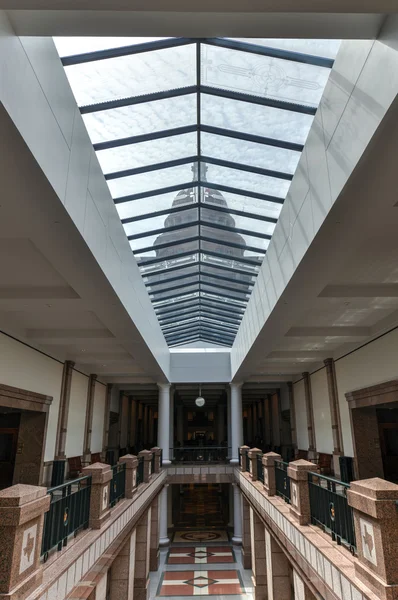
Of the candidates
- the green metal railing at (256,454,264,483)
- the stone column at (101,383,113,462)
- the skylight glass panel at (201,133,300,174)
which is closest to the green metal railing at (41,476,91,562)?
the skylight glass panel at (201,133,300,174)

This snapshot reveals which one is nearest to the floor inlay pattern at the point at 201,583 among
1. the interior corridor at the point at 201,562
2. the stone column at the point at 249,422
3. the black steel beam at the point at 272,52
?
the interior corridor at the point at 201,562

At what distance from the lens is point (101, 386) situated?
17.2 metres

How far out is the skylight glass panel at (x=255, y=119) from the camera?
15.5 ft

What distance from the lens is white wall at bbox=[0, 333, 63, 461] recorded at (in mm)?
8875

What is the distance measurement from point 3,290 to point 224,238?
4.23 meters

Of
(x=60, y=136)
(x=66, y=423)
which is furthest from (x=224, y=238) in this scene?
(x=66, y=423)

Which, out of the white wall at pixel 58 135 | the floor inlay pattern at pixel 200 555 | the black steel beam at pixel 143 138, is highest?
the black steel beam at pixel 143 138

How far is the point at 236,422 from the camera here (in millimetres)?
16812

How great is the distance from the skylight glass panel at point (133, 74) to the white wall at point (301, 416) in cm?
1379

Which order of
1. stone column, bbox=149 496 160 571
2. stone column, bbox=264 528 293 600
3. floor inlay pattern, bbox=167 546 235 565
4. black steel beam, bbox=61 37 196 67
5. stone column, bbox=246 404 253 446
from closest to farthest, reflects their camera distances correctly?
black steel beam, bbox=61 37 196 67 → stone column, bbox=264 528 293 600 → stone column, bbox=149 496 160 571 → floor inlay pattern, bbox=167 546 235 565 → stone column, bbox=246 404 253 446

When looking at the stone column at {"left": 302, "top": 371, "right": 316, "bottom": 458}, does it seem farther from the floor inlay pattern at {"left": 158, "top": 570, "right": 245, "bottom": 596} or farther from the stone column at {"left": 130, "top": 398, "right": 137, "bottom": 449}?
the stone column at {"left": 130, "top": 398, "right": 137, "bottom": 449}

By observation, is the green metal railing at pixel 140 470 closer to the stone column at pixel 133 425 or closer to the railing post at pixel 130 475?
the railing post at pixel 130 475

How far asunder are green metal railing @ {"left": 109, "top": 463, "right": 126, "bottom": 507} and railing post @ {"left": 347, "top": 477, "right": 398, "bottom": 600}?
16.1ft

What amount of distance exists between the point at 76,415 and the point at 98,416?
2.96 metres
